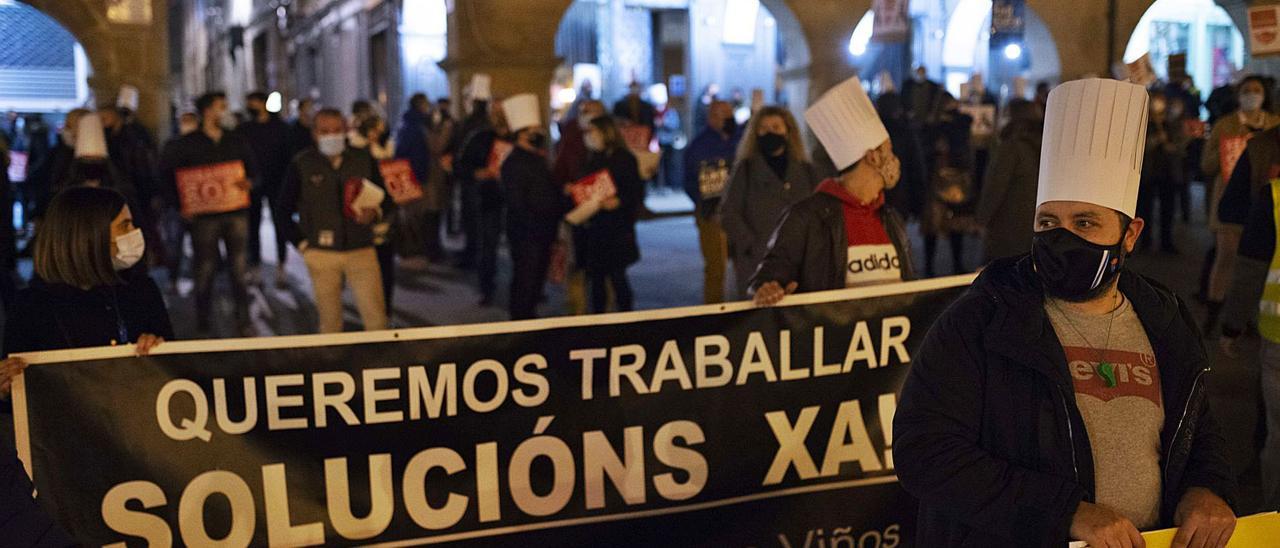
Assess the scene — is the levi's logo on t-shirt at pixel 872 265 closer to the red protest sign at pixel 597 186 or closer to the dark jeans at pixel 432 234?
the red protest sign at pixel 597 186

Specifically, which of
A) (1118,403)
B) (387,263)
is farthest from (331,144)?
(1118,403)

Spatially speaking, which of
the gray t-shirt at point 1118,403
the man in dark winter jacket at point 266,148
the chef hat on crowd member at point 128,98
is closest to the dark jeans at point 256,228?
the man in dark winter jacket at point 266,148

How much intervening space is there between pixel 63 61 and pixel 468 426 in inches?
1208

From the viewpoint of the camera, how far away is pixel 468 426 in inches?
182

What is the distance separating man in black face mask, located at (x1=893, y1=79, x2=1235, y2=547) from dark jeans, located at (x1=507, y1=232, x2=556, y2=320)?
760cm

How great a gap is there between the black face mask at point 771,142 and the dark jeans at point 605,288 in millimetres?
2363

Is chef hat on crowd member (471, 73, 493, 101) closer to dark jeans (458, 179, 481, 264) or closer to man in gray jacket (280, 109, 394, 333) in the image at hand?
dark jeans (458, 179, 481, 264)

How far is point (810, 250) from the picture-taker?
546cm

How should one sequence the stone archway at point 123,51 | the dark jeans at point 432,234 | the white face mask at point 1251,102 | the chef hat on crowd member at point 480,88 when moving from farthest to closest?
the stone archway at point 123,51
the dark jeans at point 432,234
the chef hat on crowd member at point 480,88
the white face mask at point 1251,102

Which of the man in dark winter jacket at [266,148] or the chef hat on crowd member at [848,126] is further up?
the chef hat on crowd member at [848,126]

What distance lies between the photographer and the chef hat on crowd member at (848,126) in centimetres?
555

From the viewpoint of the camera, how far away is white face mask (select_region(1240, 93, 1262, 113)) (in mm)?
10883

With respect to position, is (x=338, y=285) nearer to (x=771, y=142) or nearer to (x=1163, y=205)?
(x=771, y=142)

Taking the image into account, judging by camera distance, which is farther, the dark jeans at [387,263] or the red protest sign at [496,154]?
the red protest sign at [496,154]
